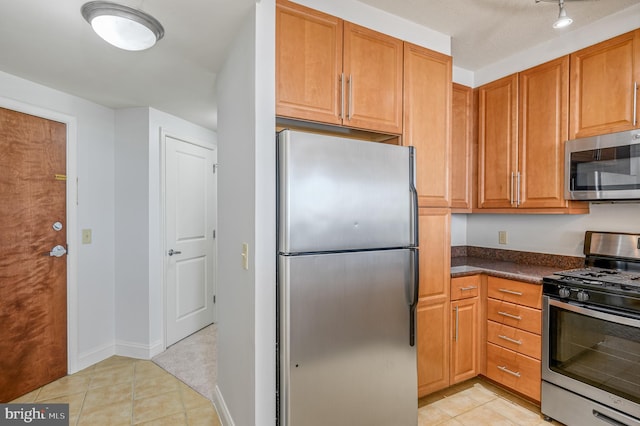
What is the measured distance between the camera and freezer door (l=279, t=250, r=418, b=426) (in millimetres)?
1525

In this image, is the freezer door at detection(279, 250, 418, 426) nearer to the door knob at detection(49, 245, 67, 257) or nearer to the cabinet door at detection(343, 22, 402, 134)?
the cabinet door at detection(343, 22, 402, 134)

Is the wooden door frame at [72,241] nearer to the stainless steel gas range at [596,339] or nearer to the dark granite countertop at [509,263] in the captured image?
the dark granite countertop at [509,263]

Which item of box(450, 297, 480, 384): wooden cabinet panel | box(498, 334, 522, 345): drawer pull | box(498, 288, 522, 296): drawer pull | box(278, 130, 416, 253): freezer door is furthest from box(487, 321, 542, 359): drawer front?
box(278, 130, 416, 253): freezer door

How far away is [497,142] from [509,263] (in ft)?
3.28

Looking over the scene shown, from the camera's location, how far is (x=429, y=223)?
2201 millimetres

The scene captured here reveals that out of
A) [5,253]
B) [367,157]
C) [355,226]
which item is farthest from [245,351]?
[5,253]

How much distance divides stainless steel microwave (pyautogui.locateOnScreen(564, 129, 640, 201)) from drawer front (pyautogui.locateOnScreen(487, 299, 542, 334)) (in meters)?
0.82

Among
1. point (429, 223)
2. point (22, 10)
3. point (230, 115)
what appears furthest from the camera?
point (429, 223)

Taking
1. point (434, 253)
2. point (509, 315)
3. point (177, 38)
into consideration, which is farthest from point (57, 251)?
point (509, 315)

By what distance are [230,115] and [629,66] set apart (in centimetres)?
243

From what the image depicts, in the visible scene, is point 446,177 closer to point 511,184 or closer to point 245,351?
point 511,184

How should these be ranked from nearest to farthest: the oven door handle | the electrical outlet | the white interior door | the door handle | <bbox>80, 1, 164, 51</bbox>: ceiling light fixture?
<bbox>80, 1, 164, 51</bbox>: ceiling light fixture, the oven door handle, the door handle, the electrical outlet, the white interior door

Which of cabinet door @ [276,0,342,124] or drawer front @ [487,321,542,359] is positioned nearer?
cabinet door @ [276,0,342,124]

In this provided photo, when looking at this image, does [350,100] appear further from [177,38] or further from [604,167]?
[604,167]
